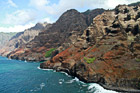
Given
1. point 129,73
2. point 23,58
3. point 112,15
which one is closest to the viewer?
point 129,73

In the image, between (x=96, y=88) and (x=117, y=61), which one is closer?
(x=96, y=88)

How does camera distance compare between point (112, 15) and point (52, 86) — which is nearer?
point (52, 86)

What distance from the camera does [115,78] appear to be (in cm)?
5262

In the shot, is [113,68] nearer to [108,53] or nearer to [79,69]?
[108,53]

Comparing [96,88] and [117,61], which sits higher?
[117,61]

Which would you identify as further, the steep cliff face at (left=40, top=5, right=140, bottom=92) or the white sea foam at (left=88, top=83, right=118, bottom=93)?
the steep cliff face at (left=40, top=5, right=140, bottom=92)

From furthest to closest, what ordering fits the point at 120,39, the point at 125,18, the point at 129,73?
1. the point at 125,18
2. the point at 120,39
3. the point at 129,73

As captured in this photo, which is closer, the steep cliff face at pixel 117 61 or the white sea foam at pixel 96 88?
the white sea foam at pixel 96 88

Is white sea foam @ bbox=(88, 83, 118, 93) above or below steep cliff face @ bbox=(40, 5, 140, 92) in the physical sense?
below

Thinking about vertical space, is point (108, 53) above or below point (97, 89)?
above

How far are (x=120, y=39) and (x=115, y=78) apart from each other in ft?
77.4

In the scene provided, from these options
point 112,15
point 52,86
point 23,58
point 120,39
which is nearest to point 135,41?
point 120,39

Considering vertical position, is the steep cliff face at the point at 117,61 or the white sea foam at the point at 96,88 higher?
the steep cliff face at the point at 117,61

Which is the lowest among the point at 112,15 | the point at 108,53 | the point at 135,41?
the point at 108,53
